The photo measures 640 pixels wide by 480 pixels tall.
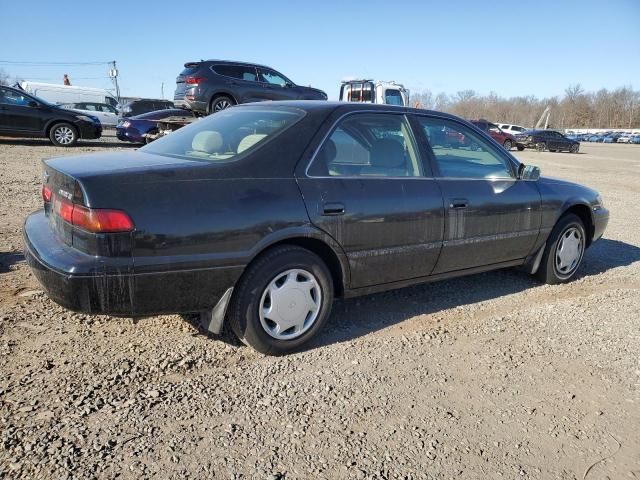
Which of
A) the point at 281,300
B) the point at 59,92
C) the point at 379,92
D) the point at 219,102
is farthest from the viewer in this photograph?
the point at 59,92

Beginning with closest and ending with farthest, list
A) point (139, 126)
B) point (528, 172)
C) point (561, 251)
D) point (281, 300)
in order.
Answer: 1. point (281, 300)
2. point (528, 172)
3. point (561, 251)
4. point (139, 126)

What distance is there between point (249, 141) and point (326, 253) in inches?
34.1

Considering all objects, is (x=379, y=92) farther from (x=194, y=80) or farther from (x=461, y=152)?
(x=461, y=152)

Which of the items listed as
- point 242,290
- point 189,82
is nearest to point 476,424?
point 242,290

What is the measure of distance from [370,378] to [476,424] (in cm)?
64

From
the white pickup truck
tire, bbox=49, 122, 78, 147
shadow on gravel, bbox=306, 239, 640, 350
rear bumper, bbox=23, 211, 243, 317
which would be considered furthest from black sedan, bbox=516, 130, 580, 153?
rear bumper, bbox=23, 211, 243, 317

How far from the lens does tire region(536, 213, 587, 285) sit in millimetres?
4723

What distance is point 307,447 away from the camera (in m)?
2.31

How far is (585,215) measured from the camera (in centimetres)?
504

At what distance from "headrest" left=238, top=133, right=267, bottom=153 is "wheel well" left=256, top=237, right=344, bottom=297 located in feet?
2.05

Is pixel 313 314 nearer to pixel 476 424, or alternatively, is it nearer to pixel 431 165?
pixel 476 424

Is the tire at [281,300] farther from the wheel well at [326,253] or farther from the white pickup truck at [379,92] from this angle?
the white pickup truck at [379,92]

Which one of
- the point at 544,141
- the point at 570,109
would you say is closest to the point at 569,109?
the point at 570,109

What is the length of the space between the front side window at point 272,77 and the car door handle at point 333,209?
36.7ft
